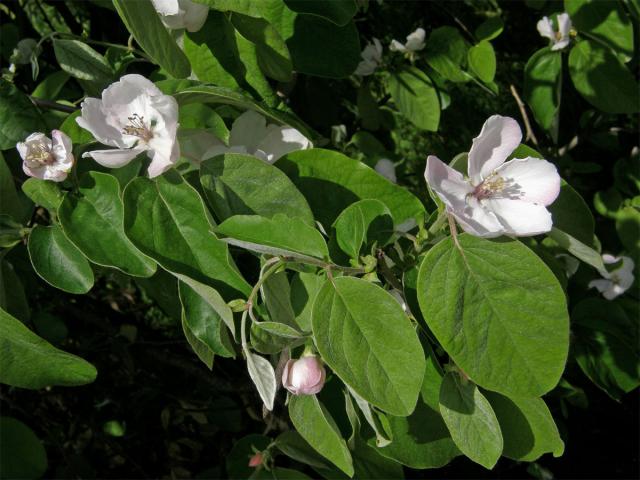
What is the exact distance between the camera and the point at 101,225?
714 mm

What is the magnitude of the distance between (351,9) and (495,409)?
492mm

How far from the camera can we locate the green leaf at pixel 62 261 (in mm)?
744

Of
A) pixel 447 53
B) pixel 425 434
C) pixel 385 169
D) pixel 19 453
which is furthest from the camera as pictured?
pixel 447 53

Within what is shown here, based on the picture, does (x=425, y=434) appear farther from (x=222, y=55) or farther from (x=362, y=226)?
(x=222, y=55)

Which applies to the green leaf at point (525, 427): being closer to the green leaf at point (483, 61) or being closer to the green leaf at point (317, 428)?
the green leaf at point (317, 428)

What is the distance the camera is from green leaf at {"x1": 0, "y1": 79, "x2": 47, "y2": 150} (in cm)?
80

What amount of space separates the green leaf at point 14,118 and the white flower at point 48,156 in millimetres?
88

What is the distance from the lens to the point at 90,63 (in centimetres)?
88

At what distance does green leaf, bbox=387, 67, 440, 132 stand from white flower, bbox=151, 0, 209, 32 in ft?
2.13

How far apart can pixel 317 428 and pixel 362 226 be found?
235 millimetres

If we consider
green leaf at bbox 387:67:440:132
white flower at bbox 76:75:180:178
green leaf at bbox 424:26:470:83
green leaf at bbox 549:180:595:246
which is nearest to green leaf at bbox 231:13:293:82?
white flower at bbox 76:75:180:178

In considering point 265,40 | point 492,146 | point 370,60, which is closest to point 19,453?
point 265,40

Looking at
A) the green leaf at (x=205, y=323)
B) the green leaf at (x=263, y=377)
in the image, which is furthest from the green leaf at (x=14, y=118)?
the green leaf at (x=263, y=377)

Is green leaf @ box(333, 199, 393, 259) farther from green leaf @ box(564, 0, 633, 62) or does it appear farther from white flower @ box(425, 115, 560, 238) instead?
A: green leaf @ box(564, 0, 633, 62)
